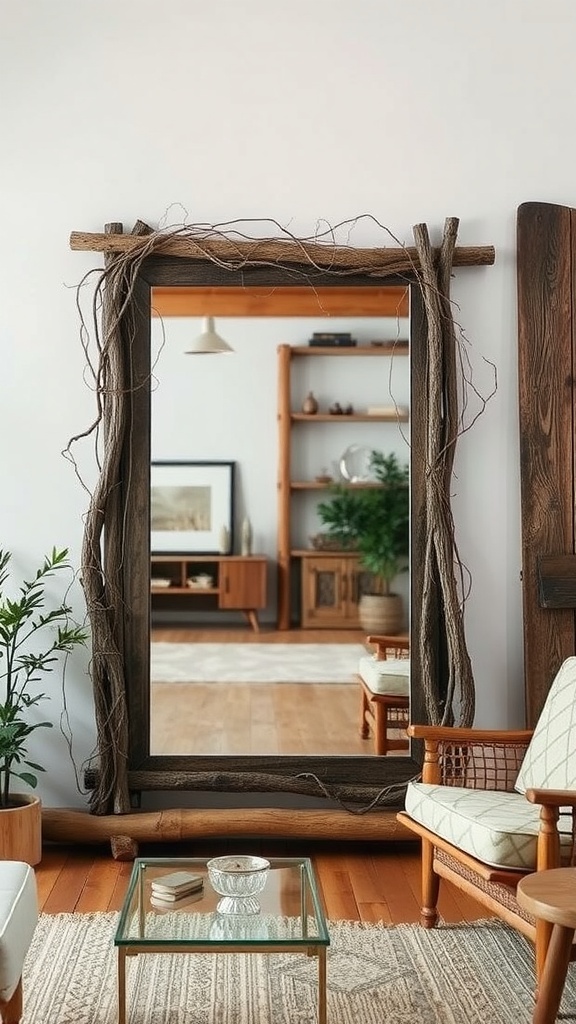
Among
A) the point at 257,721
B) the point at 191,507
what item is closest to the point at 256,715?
the point at 257,721

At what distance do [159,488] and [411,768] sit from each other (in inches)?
53.7

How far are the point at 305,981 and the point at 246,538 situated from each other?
5.68 feet

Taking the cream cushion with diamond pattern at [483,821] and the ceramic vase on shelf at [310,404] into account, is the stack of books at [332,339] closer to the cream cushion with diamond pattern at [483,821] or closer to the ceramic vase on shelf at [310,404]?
the ceramic vase on shelf at [310,404]

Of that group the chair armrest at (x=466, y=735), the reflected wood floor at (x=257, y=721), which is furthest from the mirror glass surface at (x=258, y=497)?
the chair armrest at (x=466, y=735)

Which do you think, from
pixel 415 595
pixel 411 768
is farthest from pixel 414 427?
pixel 411 768

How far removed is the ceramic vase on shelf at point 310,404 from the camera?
4324 millimetres

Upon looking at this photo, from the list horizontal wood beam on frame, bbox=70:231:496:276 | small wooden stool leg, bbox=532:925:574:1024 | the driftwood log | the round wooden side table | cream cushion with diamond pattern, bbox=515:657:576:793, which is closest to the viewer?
the round wooden side table

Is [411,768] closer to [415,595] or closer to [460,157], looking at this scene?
[415,595]

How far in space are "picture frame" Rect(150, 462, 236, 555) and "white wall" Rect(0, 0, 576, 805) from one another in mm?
309

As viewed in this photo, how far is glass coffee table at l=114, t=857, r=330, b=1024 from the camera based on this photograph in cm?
251

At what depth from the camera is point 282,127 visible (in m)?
4.29

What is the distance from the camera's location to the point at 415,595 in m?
4.23

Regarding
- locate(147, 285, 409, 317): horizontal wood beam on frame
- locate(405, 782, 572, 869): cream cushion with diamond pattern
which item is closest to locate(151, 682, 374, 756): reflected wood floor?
locate(405, 782, 572, 869): cream cushion with diamond pattern

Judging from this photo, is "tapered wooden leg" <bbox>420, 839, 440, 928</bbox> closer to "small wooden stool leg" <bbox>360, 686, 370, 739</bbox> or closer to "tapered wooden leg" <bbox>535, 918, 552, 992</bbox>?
"tapered wooden leg" <bbox>535, 918, 552, 992</bbox>
